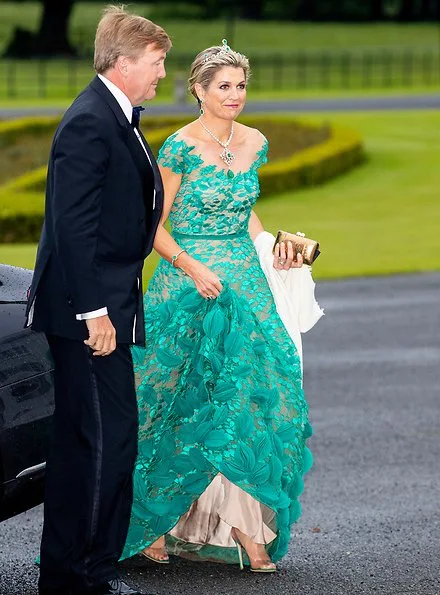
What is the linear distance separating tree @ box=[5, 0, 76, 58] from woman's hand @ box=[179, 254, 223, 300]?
61.1 m

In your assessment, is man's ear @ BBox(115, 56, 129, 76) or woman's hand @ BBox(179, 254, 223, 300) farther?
woman's hand @ BBox(179, 254, 223, 300)

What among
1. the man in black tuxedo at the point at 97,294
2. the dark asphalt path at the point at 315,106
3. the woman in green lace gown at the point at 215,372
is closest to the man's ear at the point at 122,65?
the man in black tuxedo at the point at 97,294

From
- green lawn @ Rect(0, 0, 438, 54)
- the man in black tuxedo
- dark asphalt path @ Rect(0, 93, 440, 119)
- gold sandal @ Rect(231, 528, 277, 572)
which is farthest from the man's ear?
green lawn @ Rect(0, 0, 438, 54)

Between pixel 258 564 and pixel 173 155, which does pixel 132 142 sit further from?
pixel 258 564

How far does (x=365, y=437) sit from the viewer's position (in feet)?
26.3

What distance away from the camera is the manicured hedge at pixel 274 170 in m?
18.1

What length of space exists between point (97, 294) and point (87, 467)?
0.62 meters

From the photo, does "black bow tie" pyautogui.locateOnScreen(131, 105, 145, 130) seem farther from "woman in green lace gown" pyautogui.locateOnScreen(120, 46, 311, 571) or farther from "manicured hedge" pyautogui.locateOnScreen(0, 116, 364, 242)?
"manicured hedge" pyautogui.locateOnScreen(0, 116, 364, 242)

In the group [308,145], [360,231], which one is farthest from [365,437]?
[308,145]

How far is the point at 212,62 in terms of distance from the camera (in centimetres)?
571

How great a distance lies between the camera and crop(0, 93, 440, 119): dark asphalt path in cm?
3747

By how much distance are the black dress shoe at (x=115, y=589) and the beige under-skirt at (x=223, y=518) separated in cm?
65

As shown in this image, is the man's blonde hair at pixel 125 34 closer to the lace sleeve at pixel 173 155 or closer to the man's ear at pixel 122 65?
the man's ear at pixel 122 65

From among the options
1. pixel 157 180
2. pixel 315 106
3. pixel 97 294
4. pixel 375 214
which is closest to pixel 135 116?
pixel 157 180
